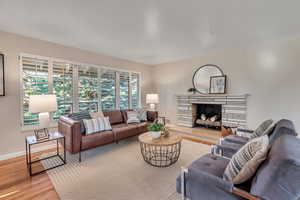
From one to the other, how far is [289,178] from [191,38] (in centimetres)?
293

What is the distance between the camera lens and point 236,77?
12.8 ft

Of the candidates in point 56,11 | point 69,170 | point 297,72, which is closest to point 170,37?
point 56,11

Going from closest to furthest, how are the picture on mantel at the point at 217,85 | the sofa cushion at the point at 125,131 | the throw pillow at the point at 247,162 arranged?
Result: the throw pillow at the point at 247,162 → the sofa cushion at the point at 125,131 → the picture on mantel at the point at 217,85

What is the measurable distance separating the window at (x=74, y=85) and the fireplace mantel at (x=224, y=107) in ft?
6.27

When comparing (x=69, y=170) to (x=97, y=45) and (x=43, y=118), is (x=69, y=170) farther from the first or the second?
(x=97, y=45)

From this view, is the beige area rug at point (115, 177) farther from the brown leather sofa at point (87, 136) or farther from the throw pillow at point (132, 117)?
the throw pillow at point (132, 117)

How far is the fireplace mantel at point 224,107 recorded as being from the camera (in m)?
3.78

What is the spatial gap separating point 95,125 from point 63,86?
144 centimetres

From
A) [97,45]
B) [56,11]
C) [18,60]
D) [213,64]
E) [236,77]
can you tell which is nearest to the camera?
[56,11]

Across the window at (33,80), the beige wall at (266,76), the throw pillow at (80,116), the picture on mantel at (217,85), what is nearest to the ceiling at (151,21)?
the beige wall at (266,76)

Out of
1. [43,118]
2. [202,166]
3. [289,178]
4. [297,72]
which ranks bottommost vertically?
[202,166]

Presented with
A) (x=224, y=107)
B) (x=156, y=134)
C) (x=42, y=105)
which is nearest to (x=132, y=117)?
(x=156, y=134)

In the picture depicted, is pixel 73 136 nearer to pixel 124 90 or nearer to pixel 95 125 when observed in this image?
pixel 95 125

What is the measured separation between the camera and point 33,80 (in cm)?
309
